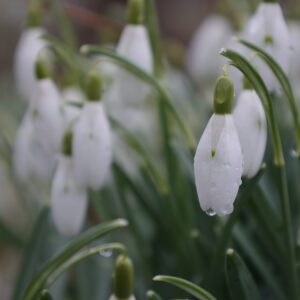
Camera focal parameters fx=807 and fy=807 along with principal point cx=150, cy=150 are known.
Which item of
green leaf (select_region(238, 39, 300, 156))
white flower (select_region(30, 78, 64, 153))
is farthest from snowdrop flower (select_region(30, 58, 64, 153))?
green leaf (select_region(238, 39, 300, 156))

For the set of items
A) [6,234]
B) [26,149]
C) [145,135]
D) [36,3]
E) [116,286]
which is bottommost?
[116,286]

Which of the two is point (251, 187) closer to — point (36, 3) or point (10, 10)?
point (36, 3)

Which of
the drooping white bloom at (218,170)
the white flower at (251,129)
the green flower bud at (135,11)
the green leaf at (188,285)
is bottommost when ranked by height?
the green leaf at (188,285)

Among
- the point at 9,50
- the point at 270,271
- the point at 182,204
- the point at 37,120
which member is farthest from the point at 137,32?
the point at 9,50

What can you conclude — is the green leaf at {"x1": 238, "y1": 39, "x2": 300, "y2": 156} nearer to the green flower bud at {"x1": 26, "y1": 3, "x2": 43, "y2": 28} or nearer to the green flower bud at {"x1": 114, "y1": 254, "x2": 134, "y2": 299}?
the green flower bud at {"x1": 114, "y1": 254, "x2": 134, "y2": 299}

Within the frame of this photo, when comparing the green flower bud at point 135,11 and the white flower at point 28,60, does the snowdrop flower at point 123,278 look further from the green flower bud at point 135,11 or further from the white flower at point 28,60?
the white flower at point 28,60

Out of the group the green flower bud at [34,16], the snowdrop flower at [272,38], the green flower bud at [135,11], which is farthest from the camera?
the green flower bud at [34,16]

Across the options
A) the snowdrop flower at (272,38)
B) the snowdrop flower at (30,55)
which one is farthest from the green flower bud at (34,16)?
the snowdrop flower at (272,38)
